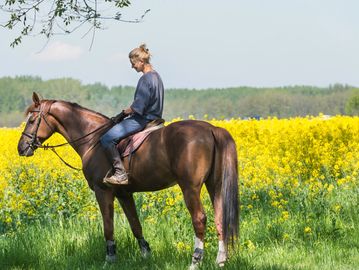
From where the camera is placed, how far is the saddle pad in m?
7.53

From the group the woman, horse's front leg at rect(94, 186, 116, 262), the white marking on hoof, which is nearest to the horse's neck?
the woman

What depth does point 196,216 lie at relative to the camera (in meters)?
7.03

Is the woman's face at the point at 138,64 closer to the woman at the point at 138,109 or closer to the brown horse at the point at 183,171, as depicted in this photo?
the woman at the point at 138,109

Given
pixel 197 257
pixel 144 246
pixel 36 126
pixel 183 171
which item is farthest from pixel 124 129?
pixel 197 257

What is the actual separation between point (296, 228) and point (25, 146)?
143 inches

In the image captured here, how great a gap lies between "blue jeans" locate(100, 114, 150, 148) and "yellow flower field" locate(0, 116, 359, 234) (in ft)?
5.80

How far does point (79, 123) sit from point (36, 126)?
1.76 ft

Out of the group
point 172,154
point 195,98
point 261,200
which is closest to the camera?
point 172,154

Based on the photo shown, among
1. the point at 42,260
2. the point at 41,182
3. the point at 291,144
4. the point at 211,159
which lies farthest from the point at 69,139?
the point at 291,144

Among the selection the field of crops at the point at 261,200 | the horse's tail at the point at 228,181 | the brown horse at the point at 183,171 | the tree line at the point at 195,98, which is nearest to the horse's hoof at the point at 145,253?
the brown horse at the point at 183,171

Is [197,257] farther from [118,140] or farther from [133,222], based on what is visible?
[118,140]

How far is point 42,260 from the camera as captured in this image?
803 cm

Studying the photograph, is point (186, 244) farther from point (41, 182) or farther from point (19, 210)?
point (41, 182)

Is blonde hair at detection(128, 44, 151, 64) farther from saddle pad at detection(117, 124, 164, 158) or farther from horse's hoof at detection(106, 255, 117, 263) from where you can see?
horse's hoof at detection(106, 255, 117, 263)
